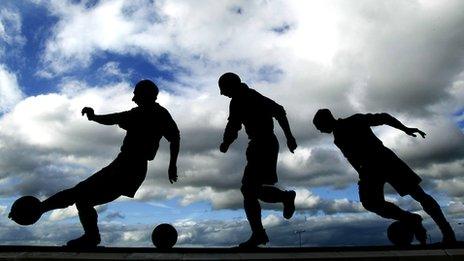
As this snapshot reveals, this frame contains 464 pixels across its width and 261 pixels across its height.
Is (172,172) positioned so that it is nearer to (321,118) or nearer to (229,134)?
(229,134)

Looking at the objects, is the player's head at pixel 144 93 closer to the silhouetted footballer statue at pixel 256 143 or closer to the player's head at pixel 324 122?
the silhouetted footballer statue at pixel 256 143

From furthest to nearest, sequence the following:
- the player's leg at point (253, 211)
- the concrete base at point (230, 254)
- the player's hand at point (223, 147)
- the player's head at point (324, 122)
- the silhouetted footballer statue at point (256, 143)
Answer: the player's head at point (324, 122), the player's hand at point (223, 147), the silhouetted footballer statue at point (256, 143), the player's leg at point (253, 211), the concrete base at point (230, 254)

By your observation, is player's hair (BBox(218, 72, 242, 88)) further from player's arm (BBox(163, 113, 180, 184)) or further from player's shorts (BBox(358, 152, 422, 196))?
player's shorts (BBox(358, 152, 422, 196))

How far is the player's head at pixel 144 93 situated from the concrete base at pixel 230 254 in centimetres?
245

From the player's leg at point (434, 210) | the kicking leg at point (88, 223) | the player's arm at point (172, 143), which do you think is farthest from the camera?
the player's arm at point (172, 143)

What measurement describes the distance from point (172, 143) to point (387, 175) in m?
3.63

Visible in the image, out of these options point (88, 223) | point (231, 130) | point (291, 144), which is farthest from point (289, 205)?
point (88, 223)

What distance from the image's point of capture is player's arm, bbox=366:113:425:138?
765cm

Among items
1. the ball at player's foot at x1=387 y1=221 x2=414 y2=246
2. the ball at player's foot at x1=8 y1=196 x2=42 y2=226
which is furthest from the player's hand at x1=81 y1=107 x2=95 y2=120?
the ball at player's foot at x1=387 y1=221 x2=414 y2=246

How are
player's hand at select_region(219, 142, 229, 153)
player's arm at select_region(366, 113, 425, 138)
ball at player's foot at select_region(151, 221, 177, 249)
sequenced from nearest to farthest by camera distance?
ball at player's foot at select_region(151, 221, 177, 249) < player's hand at select_region(219, 142, 229, 153) < player's arm at select_region(366, 113, 425, 138)

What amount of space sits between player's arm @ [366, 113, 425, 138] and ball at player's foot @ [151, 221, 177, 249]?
12.6 ft

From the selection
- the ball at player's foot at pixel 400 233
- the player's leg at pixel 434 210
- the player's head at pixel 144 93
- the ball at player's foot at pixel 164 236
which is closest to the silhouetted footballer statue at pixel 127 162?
the player's head at pixel 144 93

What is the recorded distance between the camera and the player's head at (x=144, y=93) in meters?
7.13

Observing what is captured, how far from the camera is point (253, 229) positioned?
270 inches
